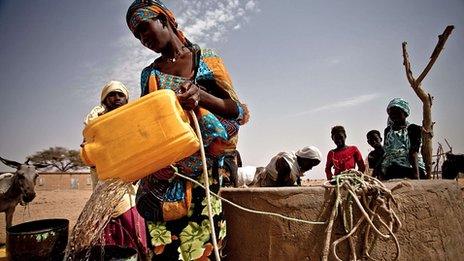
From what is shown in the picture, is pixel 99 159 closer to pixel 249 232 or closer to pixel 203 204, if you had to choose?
pixel 203 204

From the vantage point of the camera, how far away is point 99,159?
4.04 feet

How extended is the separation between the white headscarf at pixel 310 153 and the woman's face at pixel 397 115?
1347mm

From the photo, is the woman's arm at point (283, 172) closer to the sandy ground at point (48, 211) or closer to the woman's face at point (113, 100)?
the sandy ground at point (48, 211)

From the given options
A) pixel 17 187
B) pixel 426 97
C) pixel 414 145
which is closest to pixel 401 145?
pixel 414 145

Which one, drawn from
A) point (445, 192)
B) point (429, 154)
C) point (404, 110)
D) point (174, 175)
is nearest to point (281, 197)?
point (174, 175)

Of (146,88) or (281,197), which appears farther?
(281,197)

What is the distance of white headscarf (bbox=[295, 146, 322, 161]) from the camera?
4676 millimetres

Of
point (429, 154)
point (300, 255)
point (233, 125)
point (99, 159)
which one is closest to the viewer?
point (99, 159)

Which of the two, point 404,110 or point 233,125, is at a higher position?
point 404,110

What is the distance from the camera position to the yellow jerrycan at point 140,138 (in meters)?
1.21

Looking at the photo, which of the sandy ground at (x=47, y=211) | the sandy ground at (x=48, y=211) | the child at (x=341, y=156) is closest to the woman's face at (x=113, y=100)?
the child at (x=341, y=156)

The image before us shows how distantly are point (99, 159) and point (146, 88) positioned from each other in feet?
1.75

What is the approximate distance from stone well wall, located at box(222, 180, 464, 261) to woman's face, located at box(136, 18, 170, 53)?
45.7 inches

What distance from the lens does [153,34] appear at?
149 centimetres
